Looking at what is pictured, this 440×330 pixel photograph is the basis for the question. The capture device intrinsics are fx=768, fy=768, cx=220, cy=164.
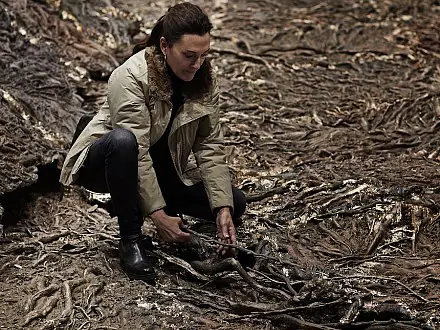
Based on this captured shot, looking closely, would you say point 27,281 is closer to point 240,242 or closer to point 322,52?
point 240,242

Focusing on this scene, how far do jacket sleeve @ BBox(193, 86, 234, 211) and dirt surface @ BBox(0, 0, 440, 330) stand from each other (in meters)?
0.27

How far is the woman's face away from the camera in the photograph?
3.62 meters

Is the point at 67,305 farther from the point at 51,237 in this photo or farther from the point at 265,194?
the point at 265,194

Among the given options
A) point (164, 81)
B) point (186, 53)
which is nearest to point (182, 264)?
point (164, 81)

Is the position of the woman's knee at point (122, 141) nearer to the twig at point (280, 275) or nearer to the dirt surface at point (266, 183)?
the dirt surface at point (266, 183)

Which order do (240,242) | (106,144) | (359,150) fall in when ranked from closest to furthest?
(106,144) → (240,242) → (359,150)

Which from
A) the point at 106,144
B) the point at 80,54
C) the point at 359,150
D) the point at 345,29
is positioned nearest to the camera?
the point at 106,144

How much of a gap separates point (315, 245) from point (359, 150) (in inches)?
54.7

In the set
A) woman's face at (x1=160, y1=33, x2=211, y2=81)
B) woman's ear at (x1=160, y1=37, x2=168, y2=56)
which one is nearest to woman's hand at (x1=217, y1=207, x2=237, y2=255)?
woman's face at (x1=160, y1=33, x2=211, y2=81)

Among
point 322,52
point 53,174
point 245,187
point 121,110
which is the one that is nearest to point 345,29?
point 322,52

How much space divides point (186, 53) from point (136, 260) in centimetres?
103

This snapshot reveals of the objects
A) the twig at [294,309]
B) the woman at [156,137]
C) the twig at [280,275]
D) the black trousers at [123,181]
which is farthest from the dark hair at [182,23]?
the twig at [294,309]

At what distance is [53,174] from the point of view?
491cm

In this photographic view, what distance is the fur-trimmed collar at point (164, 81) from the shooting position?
369 cm
